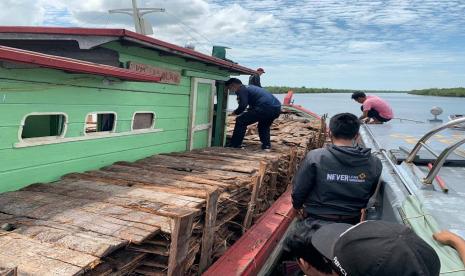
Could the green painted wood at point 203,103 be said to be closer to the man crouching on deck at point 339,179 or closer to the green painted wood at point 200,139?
the green painted wood at point 200,139

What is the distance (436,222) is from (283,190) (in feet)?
15.6

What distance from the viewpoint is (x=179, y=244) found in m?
2.91

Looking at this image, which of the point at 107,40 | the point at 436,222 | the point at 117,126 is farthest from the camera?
the point at 117,126

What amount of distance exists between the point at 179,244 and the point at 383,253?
1.68 m

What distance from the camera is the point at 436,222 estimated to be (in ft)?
11.0

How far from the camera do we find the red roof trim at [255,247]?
4027 mm

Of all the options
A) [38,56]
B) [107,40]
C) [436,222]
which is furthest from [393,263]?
[107,40]

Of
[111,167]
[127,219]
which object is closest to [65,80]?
[111,167]

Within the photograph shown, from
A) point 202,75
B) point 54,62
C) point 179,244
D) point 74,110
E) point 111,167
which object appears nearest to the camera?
point 179,244

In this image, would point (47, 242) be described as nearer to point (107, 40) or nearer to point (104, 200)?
point (104, 200)

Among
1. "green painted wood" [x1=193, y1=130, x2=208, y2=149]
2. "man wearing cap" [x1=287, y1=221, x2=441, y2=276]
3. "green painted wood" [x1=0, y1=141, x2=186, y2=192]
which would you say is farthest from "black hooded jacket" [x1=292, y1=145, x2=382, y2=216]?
"green painted wood" [x1=193, y1=130, x2=208, y2=149]

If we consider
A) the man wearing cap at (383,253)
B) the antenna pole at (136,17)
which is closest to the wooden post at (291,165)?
the antenna pole at (136,17)

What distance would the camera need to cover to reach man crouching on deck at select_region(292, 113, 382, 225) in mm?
3982

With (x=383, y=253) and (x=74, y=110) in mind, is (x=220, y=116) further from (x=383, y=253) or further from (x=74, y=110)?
(x=383, y=253)
